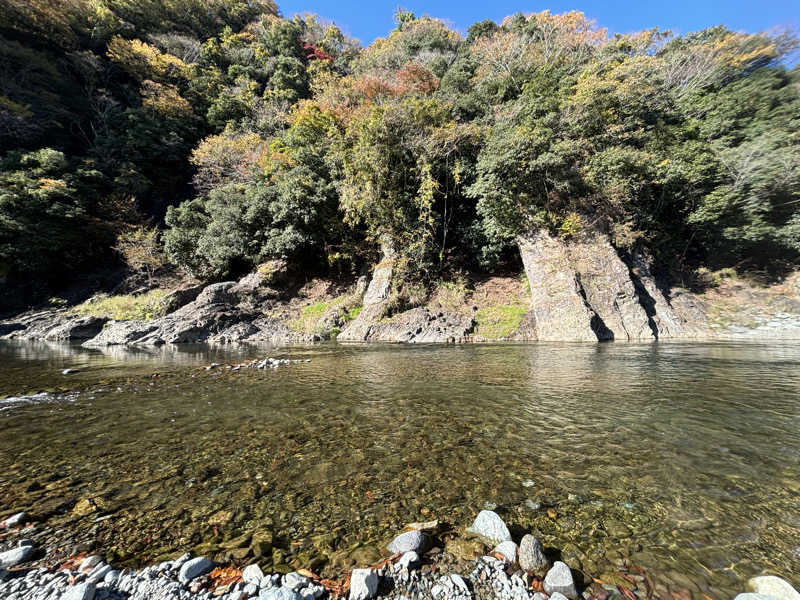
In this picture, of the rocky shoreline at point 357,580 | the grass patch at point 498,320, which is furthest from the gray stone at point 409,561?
the grass patch at point 498,320

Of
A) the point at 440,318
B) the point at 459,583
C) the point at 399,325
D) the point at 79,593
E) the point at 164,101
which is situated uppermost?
the point at 164,101

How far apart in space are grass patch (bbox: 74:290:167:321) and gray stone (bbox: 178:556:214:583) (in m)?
23.3

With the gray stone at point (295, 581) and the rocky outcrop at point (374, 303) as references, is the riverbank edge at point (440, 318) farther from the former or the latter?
the gray stone at point (295, 581)

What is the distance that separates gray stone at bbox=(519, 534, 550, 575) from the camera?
6.15 feet

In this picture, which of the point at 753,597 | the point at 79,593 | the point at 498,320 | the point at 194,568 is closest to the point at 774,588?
the point at 753,597

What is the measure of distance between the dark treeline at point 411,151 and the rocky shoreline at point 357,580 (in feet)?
55.3

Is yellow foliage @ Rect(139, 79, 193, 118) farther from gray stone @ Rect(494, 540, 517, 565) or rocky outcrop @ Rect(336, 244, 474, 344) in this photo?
gray stone @ Rect(494, 540, 517, 565)

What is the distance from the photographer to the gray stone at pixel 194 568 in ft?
6.04

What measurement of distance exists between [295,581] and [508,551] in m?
1.33

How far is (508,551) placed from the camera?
6.50 feet

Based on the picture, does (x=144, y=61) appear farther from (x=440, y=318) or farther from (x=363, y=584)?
(x=363, y=584)

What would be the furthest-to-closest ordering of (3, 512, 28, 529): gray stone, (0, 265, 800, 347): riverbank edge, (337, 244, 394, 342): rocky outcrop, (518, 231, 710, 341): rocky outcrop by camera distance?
(337, 244, 394, 342): rocky outcrop, (0, 265, 800, 347): riverbank edge, (518, 231, 710, 341): rocky outcrop, (3, 512, 28, 529): gray stone

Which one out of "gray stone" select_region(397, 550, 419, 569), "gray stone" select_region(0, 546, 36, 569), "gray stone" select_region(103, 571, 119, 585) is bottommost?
"gray stone" select_region(397, 550, 419, 569)

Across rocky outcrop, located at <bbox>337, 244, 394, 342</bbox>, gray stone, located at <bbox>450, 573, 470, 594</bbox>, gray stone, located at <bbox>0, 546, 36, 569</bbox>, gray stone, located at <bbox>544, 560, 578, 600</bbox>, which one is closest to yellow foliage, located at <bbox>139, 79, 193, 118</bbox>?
rocky outcrop, located at <bbox>337, 244, 394, 342</bbox>
